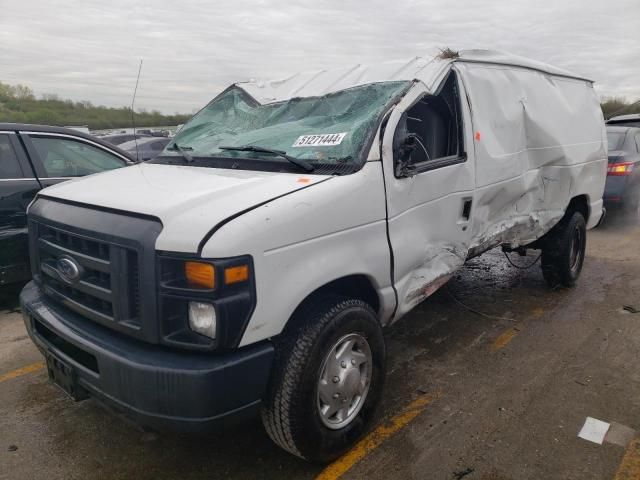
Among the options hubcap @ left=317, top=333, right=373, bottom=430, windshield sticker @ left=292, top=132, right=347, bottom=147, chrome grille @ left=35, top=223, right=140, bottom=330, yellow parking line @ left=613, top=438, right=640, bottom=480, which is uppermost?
windshield sticker @ left=292, top=132, right=347, bottom=147

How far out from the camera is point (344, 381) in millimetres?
2527

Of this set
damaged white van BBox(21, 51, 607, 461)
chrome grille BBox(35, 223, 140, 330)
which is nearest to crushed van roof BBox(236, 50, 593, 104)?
damaged white van BBox(21, 51, 607, 461)

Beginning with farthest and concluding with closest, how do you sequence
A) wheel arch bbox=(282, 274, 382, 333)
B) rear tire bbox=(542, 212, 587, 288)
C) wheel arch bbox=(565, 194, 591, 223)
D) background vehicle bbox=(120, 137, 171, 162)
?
1. background vehicle bbox=(120, 137, 171, 162)
2. wheel arch bbox=(565, 194, 591, 223)
3. rear tire bbox=(542, 212, 587, 288)
4. wheel arch bbox=(282, 274, 382, 333)

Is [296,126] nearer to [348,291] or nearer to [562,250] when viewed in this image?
[348,291]

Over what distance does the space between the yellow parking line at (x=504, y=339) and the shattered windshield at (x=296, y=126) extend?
2.15 meters

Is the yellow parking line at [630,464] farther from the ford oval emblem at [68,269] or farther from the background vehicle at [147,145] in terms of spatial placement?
the background vehicle at [147,145]

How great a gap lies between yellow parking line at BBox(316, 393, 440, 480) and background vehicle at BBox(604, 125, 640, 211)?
20.8 feet

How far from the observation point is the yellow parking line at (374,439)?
8.33 feet

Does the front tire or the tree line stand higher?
the tree line

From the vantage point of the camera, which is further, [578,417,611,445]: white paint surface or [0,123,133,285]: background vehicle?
[0,123,133,285]: background vehicle

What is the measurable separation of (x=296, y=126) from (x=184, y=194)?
3.54 ft

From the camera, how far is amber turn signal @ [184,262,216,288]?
1982 millimetres

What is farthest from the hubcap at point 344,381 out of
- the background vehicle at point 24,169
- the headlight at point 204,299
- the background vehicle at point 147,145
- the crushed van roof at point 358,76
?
the background vehicle at point 147,145

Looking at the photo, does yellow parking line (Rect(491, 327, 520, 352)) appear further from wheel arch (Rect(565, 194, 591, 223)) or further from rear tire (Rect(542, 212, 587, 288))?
wheel arch (Rect(565, 194, 591, 223))
